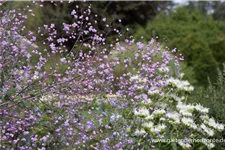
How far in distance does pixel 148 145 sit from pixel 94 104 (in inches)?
24.0

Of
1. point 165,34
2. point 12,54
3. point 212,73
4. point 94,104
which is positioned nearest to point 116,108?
point 94,104

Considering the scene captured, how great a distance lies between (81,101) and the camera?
3.29 metres

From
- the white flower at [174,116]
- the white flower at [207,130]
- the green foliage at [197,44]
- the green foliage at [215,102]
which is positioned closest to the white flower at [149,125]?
the white flower at [174,116]

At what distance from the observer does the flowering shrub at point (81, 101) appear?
3.05 m

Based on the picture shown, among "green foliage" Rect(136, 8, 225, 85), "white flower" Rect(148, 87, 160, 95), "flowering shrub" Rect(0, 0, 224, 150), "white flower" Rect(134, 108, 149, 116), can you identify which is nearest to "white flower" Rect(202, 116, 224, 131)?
"flowering shrub" Rect(0, 0, 224, 150)

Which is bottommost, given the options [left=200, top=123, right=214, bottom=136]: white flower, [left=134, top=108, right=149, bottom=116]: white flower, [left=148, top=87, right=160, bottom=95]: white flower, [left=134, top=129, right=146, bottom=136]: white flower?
[left=134, top=129, right=146, bottom=136]: white flower

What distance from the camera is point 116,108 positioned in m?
3.62

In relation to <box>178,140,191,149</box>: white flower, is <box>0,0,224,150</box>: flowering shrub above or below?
above

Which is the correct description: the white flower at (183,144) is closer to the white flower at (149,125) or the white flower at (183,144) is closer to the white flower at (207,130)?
the white flower at (207,130)

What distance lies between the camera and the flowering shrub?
3047mm

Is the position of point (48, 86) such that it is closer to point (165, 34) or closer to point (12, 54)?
point (12, 54)

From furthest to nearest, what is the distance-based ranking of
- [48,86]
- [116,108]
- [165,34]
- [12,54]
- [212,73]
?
1. [165,34]
2. [212,73]
3. [116,108]
4. [12,54]
5. [48,86]

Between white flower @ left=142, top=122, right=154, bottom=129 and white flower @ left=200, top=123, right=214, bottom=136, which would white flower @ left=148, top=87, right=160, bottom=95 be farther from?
white flower @ left=200, top=123, right=214, bottom=136

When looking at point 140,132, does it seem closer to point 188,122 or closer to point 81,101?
point 188,122
